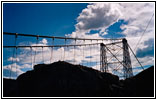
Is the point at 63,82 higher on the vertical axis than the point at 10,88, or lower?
higher

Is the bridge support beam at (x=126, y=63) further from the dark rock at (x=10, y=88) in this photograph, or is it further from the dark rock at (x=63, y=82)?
the dark rock at (x=10, y=88)

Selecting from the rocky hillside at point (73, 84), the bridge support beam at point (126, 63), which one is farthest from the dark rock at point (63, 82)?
the bridge support beam at point (126, 63)

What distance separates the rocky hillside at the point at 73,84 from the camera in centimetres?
1898

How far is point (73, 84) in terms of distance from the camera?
19.4 meters

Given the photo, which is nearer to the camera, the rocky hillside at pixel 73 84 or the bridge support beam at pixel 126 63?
the rocky hillside at pixel 73 84

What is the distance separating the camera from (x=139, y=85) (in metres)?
19.8

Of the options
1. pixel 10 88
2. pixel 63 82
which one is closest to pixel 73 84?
pixel 63 82

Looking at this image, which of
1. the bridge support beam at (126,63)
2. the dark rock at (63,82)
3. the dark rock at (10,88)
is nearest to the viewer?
the dark rock at (63,82)

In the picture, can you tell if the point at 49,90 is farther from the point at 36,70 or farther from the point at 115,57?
the point at 115,57

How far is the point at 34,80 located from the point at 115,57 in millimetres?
17198

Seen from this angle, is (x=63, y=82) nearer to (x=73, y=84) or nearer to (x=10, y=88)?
(x=73, y=84)

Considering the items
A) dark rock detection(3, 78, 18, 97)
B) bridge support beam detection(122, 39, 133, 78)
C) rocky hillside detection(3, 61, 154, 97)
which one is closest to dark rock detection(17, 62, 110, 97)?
rocky hillside detection(3, 61, 154, 97)

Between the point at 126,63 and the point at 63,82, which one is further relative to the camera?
the point at 126,63

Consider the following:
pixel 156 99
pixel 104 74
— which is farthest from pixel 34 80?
pixel 156 99
